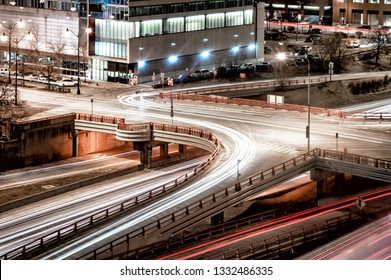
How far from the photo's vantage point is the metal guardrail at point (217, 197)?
47.2 metres

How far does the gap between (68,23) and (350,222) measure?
67.5 meters

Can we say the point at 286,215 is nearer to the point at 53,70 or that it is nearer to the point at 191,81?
the point at 191,81

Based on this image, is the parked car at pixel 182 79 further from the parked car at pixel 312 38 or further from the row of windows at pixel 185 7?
the parked car at pixel 312 38

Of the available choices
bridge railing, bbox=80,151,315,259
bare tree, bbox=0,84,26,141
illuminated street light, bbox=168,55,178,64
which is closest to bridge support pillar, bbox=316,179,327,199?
bridge railing, bbox=80,151,315,259

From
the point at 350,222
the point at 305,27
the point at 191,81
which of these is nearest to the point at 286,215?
the point at 350,222

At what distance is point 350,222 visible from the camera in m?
57.6

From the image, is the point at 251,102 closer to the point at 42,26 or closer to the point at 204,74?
the point at 204,74

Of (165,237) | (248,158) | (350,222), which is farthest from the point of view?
(248,158)

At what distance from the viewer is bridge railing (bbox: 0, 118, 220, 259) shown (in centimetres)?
4874

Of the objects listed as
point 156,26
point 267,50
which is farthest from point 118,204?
point 267,50

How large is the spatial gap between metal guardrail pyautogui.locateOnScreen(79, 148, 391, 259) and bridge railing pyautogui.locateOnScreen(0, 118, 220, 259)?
3.52m

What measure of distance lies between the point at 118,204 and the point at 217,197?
696cm

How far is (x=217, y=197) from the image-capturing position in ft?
182

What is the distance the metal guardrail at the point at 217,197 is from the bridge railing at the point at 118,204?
352 centimetres
